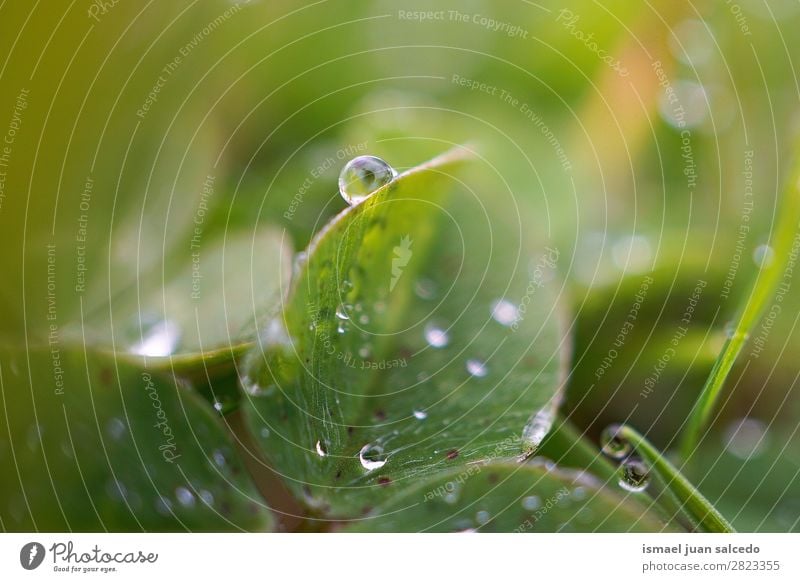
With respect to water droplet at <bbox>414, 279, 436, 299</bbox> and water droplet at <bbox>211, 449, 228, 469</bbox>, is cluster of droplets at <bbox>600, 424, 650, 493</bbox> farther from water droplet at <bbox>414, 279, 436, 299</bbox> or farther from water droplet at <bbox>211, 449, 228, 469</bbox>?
water droplet at <bbox>211, 449, 228, 469</bbox>

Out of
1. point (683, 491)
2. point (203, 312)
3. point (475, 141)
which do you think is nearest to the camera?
point (683, 491)

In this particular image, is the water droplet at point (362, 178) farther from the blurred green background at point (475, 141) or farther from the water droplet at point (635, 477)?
the water droplet at point (635, 477)

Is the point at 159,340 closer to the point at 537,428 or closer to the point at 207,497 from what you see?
the point at 207,497

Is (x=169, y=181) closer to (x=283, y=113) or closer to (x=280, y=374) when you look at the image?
(x=283, y=113)

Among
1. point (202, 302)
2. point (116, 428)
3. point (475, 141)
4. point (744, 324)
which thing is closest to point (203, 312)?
point (202, 302)

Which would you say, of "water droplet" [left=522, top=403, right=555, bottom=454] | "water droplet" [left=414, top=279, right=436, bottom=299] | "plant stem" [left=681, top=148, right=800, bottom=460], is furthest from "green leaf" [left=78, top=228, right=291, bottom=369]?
"plant stem" [left=681, top=148, right=800, bottom=460]
